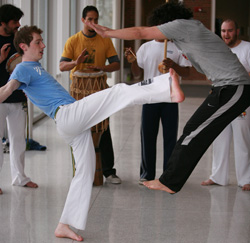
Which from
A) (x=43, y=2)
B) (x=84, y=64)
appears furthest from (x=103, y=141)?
(x=43, y=2)

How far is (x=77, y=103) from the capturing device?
3.89m

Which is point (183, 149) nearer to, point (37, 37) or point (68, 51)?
point (37, 37)

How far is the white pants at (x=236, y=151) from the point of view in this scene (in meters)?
5.26

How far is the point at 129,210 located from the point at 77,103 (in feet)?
4.01

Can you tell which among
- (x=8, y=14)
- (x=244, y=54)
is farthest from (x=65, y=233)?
(x=244, y=54)

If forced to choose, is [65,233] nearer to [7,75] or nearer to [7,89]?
[7,89]

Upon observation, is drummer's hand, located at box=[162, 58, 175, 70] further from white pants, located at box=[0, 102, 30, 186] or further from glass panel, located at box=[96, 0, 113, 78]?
glass panel, located at box=[96, 0, 113, 78]

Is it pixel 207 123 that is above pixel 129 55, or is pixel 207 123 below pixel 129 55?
below

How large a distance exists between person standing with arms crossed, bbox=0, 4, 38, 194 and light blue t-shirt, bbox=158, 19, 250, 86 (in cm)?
190

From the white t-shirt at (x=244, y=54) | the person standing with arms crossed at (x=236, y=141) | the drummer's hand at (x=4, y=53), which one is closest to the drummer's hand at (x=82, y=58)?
the drummer's hand at (x=4, y=53)

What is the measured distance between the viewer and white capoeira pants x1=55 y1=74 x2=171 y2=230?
12.1ft

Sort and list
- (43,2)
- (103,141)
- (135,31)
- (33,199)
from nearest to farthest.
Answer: (135,31)
(33,199)
(103,141)
(43,2)

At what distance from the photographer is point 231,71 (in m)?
3.83

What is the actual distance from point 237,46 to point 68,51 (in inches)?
66.3
